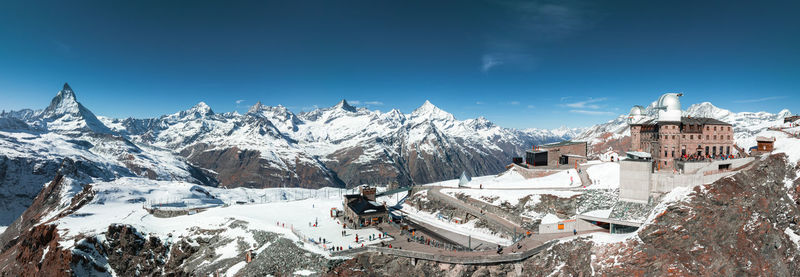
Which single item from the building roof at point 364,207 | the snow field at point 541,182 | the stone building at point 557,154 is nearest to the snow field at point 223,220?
the building roof at point 364,207

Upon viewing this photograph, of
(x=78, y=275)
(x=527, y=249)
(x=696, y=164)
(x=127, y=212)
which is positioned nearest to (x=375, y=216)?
(x=527, y=249)

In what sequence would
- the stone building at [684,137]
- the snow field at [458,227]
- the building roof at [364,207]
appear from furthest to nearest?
the building roof at [364,207] < the stone building at [684,137] < the snow field at [458,227]

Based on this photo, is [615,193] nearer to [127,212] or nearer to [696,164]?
[696,164]

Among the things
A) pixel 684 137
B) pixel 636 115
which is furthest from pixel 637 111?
pixel 684 137

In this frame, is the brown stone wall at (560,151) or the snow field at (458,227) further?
the brown stone wall at (560,151)

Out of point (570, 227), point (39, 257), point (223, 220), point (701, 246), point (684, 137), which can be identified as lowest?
point (39, 257)

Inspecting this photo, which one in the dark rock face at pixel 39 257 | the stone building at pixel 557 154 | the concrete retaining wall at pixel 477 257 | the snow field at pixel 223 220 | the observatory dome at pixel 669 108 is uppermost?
the observatory dome at pixel 669 108

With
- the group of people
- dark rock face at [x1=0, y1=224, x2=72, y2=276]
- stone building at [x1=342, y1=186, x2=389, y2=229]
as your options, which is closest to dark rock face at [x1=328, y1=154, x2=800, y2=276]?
the group of people

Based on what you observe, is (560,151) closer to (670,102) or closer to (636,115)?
(636,115)

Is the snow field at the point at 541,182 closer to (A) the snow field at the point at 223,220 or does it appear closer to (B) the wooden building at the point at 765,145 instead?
(B) the wooden building at the point at 765,145
